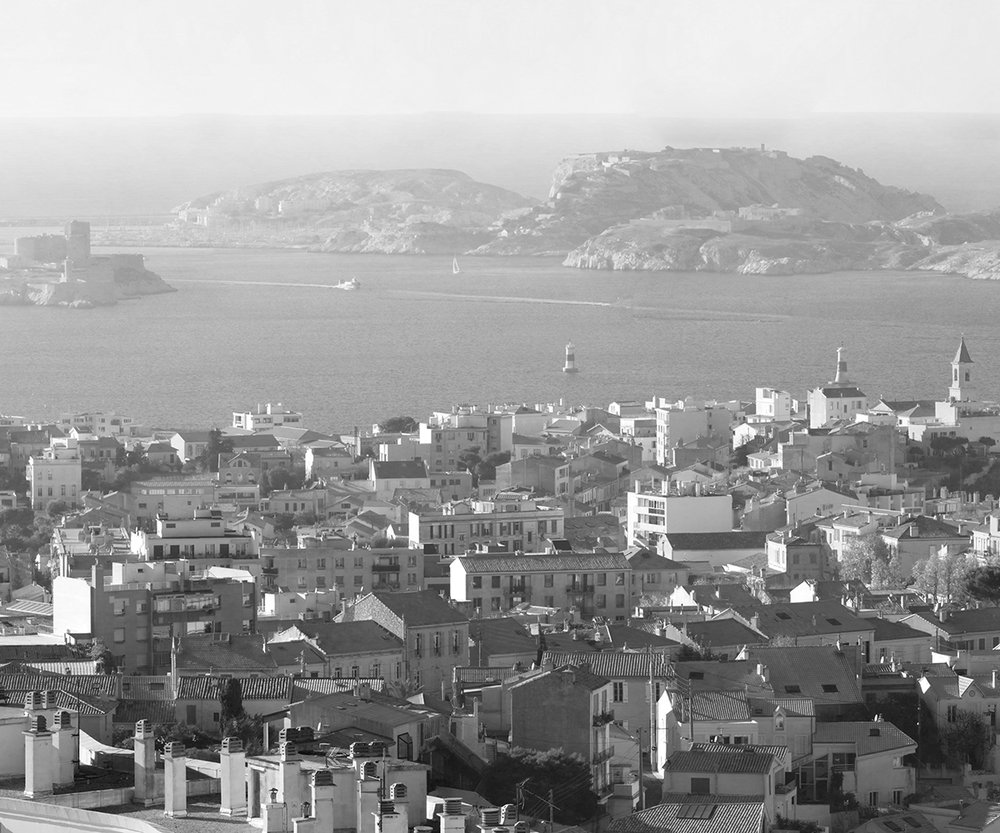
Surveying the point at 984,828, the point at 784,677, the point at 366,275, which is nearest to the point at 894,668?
the point at 784,677

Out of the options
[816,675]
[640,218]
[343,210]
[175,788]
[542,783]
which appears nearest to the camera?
[175,788]

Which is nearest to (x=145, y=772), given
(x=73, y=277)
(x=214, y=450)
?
(x=214, y=450)

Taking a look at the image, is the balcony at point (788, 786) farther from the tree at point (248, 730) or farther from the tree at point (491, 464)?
the tree at point (491, 464)

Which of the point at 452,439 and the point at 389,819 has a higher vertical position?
the point at 389,819

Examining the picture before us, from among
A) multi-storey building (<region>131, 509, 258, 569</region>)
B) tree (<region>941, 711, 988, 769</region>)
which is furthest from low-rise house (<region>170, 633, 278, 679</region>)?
multi-storey building (<region>131, 509, 258, 569</region>)

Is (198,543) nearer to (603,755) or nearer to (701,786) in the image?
(603,755)

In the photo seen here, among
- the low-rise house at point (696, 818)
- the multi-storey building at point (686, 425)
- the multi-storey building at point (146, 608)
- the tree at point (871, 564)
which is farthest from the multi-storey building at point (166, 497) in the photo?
the low-rise house at point (696, 818)
